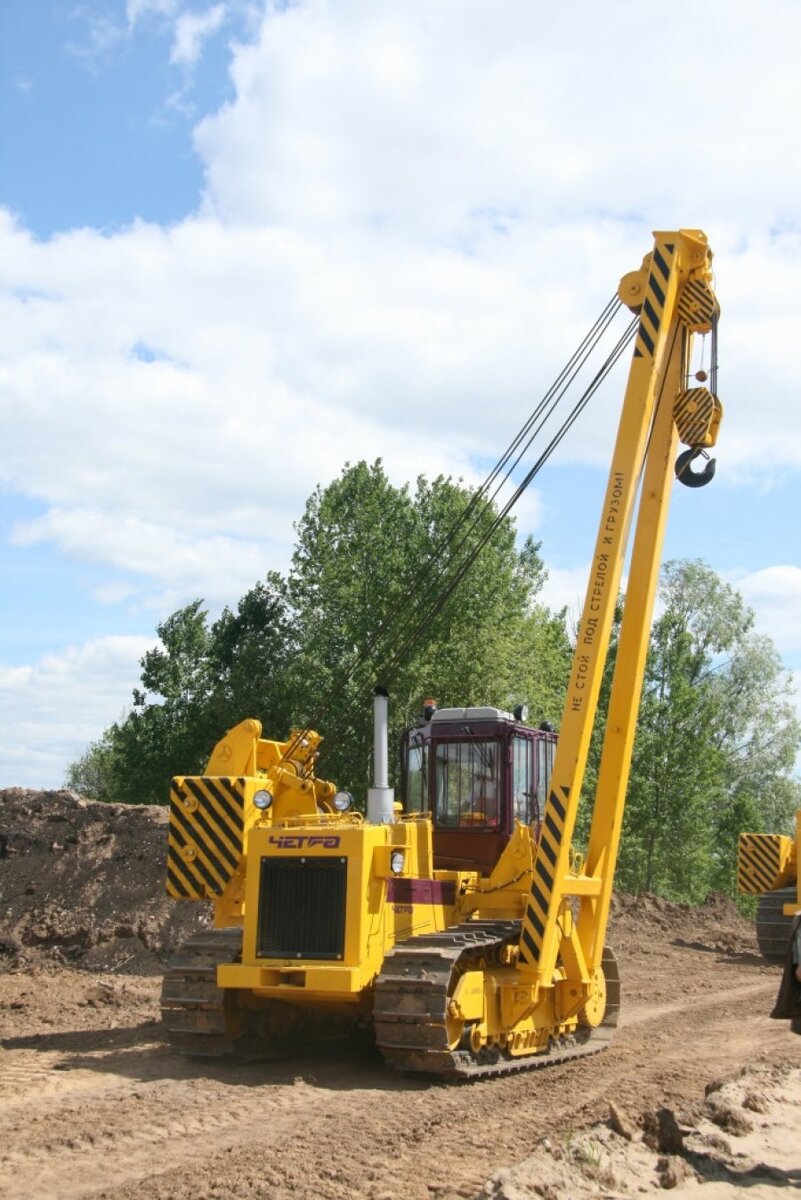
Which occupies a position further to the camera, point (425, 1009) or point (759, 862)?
point (759, 862)

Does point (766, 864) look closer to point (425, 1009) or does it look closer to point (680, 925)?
point (680, 925)

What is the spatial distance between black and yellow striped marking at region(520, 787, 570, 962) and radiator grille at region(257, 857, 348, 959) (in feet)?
5.19

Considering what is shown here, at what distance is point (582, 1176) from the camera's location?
6.79m

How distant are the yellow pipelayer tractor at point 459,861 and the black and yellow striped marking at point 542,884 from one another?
0.05 feet

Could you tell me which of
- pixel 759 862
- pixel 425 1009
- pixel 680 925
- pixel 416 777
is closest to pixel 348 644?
pixel 680 925

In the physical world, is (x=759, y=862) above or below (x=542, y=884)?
above

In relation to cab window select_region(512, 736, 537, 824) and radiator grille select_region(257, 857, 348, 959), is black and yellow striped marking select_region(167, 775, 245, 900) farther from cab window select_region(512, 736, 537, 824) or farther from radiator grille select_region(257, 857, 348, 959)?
cab window select_region(512, 736, 537, 824)

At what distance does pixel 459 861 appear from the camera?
39.5 feet

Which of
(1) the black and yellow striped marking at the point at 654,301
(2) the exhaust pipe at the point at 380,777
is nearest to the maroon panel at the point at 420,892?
(2) the exhaust pipe at the point at 380,777

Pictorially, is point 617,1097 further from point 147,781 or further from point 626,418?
point 147,781

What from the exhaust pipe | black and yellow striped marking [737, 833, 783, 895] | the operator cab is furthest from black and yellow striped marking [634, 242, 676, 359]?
black and yellow striped marking [737, 833, 783, 895]

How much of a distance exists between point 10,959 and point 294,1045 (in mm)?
7537

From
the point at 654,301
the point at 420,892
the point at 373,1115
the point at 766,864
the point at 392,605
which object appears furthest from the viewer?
the point at 392,605

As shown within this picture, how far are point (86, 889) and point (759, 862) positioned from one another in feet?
37.7
